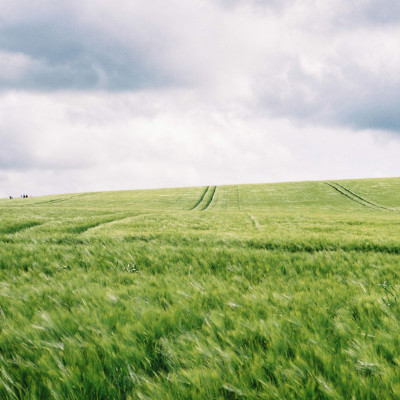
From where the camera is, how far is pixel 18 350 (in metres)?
1.80

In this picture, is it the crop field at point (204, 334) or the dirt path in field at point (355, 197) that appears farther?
the dirt path in field at point (355, 197)

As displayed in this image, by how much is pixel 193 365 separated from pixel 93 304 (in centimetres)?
142

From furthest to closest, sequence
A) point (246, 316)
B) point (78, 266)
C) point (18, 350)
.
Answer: point (78, 266) < point (246, 316) < point (18, 350)

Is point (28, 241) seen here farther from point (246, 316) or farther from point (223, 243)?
point (246, 316)

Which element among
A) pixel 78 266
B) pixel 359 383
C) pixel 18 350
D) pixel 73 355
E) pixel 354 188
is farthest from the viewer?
pixel 354 188

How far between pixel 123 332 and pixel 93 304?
789mm

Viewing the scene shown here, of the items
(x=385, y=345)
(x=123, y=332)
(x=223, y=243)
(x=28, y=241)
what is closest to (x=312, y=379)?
(x=385, y=345)

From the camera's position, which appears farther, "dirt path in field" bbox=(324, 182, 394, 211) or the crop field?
"dirt path in field" bbox=(324, 182, 394, 211)

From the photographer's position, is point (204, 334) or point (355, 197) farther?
point (355, 197)

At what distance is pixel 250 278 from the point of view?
346cm

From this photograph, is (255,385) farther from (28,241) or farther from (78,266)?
(28,241)

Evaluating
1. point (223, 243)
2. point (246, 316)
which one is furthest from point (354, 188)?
point (246, 316)

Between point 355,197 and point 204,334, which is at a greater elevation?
point 204,334

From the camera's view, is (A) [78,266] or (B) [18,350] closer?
(B) [18,350]
